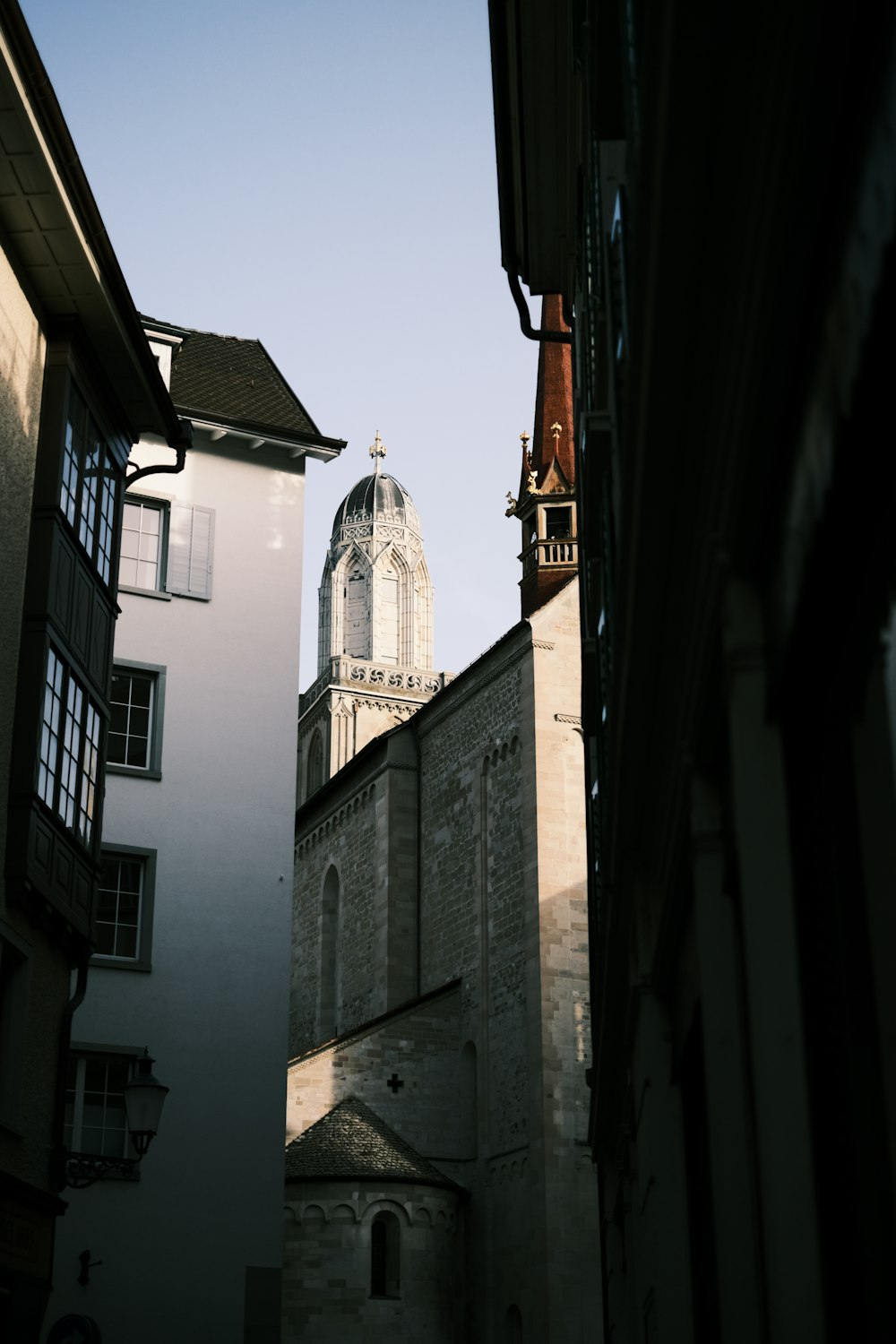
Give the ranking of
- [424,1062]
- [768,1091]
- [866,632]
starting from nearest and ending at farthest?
[866,632]
[768,1091]
[424,1062]

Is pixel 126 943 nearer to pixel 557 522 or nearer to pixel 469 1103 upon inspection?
pixel 469 1103

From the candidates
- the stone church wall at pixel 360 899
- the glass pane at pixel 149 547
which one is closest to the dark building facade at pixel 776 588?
the glass pane at pixel 149 547

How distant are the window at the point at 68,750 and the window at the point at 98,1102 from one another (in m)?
4.52

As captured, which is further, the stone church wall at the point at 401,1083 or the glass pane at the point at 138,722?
the stone church wall at the point at 401,1083

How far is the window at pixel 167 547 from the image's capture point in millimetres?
22766

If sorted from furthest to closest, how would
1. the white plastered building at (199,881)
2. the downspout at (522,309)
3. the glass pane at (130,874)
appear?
1. the glass pane at (130,874)
2. the white plastered building at (199,881)
3. the downspout at (522,309)

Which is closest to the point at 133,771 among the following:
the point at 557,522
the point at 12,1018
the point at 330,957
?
the point at 12,1018

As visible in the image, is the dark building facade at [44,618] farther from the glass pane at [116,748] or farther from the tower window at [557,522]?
the tower window at [557,522]

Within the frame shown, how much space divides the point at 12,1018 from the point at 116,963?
6535 millimetres

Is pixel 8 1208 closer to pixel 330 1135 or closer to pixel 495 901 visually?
pixel 330 1135

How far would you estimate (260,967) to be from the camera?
21438mm

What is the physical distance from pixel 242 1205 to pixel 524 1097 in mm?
14142

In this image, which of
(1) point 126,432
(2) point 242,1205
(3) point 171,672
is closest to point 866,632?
(1) point 126,432

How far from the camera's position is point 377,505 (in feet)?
222
